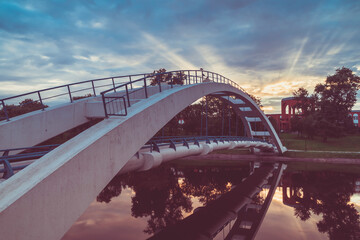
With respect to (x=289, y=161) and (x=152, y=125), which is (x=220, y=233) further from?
(x=289, y=161)

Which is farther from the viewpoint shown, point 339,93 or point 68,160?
point 339,93

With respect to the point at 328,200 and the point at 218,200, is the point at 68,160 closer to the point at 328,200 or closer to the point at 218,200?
the point at 218,200

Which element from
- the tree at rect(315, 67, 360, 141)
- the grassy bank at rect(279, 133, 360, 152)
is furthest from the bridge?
the tree at rect(315, 67, 360, 141)

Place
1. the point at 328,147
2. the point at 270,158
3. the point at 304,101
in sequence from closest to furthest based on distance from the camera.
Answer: the point at 270,158
the point at 328,147
the point at 304,101

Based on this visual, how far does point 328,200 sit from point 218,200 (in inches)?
343

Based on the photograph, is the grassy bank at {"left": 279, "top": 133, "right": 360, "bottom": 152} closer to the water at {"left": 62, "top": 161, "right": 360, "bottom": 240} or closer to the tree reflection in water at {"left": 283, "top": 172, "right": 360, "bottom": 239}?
the water at {"left": 62, "top": 161, "right": 360, "bottom": 240}

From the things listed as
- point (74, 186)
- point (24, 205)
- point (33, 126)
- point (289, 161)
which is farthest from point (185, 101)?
point (289, 161)

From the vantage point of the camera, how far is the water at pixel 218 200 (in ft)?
50.3

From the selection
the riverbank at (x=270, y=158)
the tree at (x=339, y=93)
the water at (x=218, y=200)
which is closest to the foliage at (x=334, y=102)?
the tree at (x=339, y=93)

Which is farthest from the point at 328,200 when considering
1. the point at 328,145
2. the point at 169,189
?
the point at 328,145

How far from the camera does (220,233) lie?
601 inches

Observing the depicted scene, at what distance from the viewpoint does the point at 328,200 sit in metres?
21.9

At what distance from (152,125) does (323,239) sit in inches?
433

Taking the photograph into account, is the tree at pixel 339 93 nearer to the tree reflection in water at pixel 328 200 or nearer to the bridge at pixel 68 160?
the tree reflection in water at pixel 328 200
